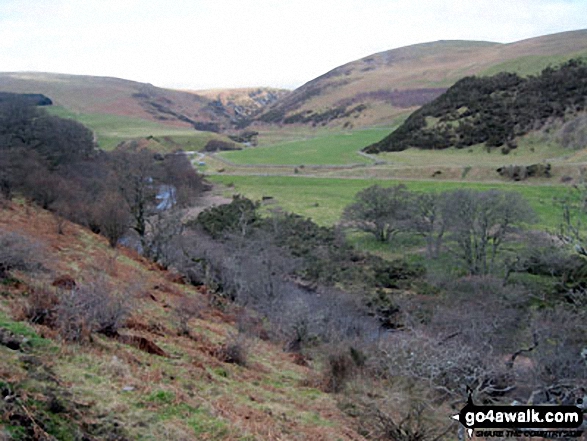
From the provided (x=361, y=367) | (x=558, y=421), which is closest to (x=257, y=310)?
(x=361, y=367)

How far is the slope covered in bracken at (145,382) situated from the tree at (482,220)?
1465 cm

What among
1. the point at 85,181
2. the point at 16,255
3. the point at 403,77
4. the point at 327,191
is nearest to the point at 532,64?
the point at 327,191

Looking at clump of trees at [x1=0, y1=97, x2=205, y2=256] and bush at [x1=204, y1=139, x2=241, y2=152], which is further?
bush at [x1=204, y1=139, x2=241, y2=152]

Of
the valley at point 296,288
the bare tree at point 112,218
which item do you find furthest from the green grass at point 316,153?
the bare tree at point 112,218

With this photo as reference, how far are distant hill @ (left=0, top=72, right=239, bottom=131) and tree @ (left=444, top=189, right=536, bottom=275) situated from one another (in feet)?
405

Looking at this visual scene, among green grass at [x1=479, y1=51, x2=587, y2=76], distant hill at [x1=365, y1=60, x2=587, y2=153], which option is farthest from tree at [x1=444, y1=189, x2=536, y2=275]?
green grass at [x1=479, y1=51, x2=587, y2=76]

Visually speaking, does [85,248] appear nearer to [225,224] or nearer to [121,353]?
[121,353]

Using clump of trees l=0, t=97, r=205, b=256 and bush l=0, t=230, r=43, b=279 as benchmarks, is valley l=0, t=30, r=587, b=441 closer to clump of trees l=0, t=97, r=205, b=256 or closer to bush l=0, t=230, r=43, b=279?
bush l=0, t=230, r=43, b=279

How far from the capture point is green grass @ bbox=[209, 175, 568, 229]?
36.3 m

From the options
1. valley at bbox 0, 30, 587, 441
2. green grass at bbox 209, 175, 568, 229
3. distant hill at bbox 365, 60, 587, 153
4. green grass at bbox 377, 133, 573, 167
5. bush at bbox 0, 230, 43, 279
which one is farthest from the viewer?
distant hill at bbox 365, 60, 587, 153

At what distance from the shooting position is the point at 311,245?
3006 centimetres

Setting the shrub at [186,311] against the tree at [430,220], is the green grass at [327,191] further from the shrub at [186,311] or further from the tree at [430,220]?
the shrub at [186,311]

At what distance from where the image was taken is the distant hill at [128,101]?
140375 mm

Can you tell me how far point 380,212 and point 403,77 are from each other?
4972 inches
